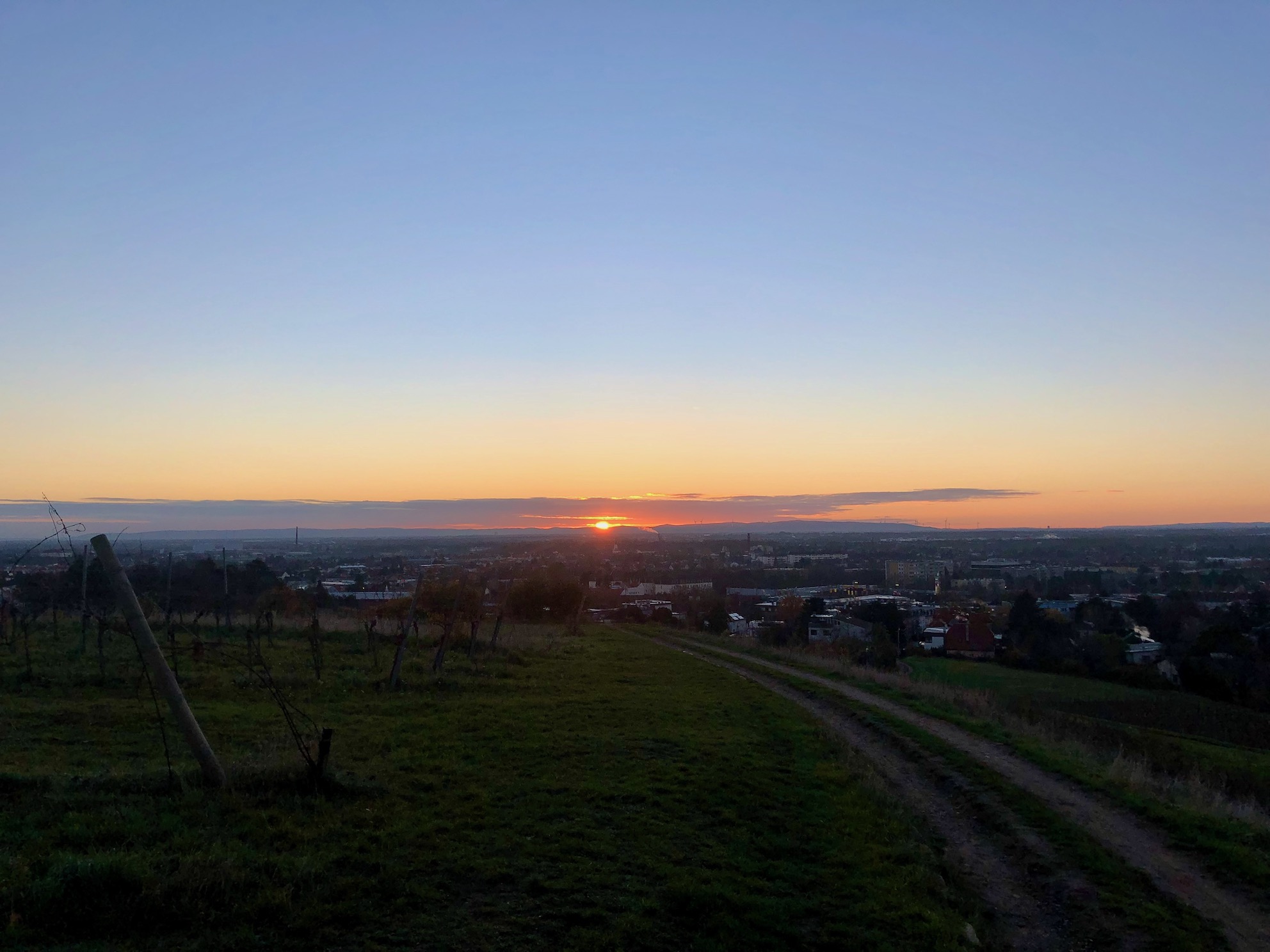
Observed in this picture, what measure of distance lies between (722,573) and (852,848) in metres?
90.6

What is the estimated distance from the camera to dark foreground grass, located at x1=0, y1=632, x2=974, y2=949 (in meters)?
5.40

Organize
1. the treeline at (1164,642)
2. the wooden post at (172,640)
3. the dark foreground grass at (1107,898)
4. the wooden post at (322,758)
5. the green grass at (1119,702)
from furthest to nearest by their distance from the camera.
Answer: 1. the treeline at (1164,642)
2. the green grass at (1119,702)
3. the wooden post at (172,640)
4. the wooden post at (322,758)
5. the dark foreground grass at (1107,898)

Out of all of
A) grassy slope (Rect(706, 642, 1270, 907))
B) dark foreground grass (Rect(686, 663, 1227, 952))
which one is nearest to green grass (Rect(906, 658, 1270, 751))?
grassy slope (Rect(706, 642, 1270, 907))

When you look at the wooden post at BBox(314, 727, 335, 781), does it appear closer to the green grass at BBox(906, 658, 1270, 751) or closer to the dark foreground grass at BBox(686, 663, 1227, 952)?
the dark foreground grass at BBox(686, 663, 1227, 952)

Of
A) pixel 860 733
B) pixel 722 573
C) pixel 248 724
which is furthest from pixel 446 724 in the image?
pixel 722 573

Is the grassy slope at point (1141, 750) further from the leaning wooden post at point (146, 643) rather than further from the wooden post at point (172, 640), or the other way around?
the wooden post at point (172, 640)

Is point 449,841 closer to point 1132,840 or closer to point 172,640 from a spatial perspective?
point 172,640

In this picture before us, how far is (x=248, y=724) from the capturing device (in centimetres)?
1180

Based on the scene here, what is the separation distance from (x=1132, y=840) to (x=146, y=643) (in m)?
10.2

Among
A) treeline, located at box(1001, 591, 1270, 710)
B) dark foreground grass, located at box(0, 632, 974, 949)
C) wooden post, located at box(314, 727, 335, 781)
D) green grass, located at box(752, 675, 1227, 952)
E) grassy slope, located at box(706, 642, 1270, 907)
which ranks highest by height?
wooden post, located at box(314, 727, 335, 781)

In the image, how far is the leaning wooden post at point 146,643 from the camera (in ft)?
24.2

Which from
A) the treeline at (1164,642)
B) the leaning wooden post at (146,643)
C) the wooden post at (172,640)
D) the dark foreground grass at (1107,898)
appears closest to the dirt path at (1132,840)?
the dark foreground grass at (1107,898)

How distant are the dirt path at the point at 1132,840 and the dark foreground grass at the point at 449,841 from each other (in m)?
2.09

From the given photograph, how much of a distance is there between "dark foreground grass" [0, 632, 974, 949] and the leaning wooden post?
510 millimetres
